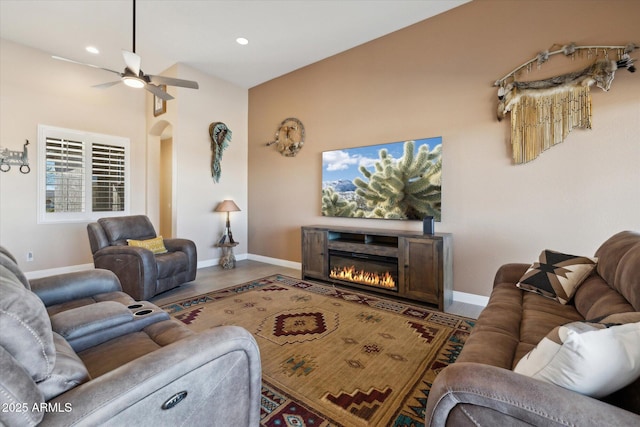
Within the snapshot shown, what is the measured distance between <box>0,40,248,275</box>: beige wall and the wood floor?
0.59 metres

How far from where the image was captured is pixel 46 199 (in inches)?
174

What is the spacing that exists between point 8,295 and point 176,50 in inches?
182

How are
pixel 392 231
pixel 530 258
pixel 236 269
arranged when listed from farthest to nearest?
pixel 236 269
pixel 392 231
pixel 530 258

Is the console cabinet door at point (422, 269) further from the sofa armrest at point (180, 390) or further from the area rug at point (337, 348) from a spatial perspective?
the sofa armrest at point (180, 390)

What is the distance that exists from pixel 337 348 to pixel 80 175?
509 centimetres

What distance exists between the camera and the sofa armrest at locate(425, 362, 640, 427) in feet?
2.46

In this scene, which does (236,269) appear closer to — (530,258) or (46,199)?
(46,199)

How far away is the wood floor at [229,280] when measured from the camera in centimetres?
318

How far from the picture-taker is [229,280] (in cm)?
423

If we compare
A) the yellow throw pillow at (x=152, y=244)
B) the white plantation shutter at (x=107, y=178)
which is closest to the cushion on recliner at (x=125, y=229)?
the yellow throw pillow at (x=152, y=244)

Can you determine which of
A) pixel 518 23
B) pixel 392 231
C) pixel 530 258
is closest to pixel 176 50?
pixel 392 231

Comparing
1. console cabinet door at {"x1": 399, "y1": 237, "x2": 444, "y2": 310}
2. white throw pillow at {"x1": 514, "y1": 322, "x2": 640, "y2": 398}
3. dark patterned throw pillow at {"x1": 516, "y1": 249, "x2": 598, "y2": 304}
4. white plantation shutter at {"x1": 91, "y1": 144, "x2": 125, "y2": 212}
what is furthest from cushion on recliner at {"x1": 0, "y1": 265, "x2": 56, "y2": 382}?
white plantation shutter at {"x1": 91, "y1": 144, "x2": 125, "y2": 212}

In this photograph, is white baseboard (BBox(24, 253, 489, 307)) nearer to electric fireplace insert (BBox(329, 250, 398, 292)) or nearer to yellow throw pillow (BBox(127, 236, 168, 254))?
electric fireplace insert (BBox(329, 250, 398, 292))

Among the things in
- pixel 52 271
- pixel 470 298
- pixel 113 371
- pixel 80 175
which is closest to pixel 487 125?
pixel 470 298
